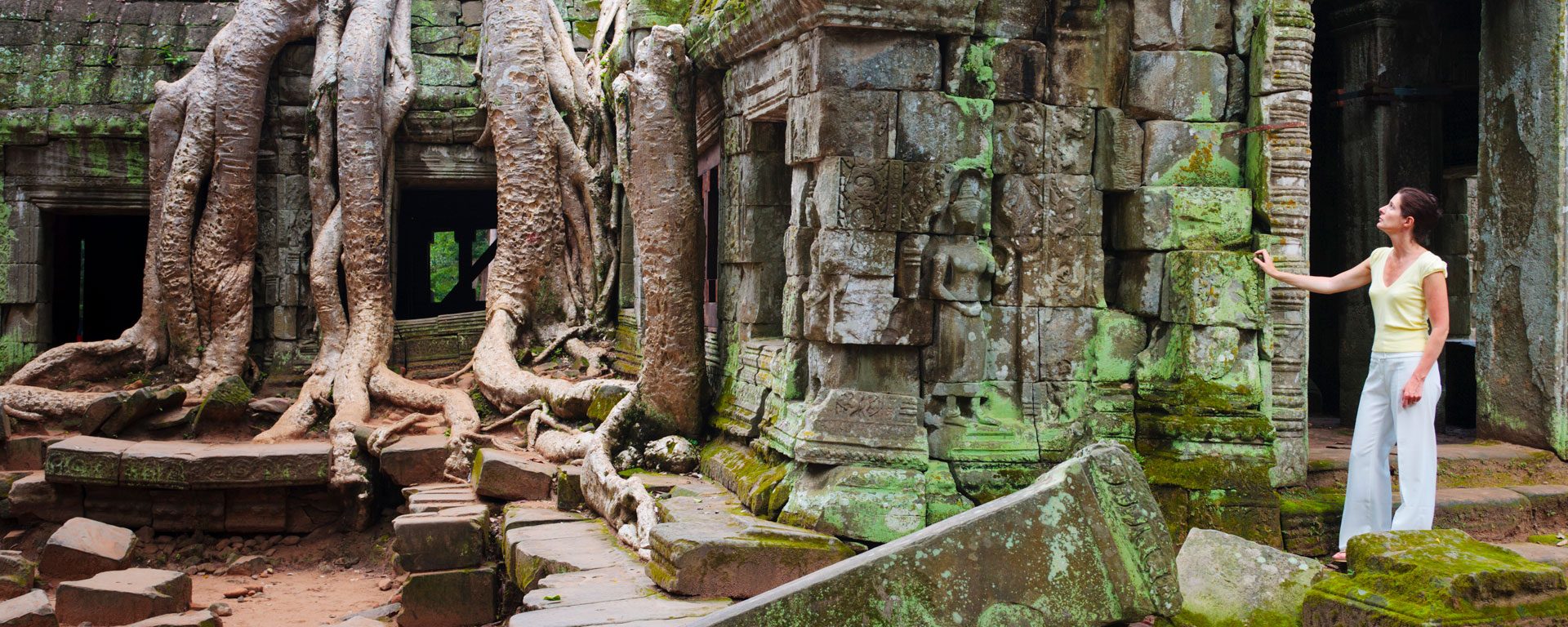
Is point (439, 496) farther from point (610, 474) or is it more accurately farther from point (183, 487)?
point (183, 487)

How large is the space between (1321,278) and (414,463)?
5.68 metres

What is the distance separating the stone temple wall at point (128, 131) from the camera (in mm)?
10586

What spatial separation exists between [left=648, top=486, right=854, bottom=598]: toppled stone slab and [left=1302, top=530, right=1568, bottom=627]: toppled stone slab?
1.88 m

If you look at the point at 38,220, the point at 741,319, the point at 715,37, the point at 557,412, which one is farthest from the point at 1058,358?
the point at 38,220

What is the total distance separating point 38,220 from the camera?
35.3 ft

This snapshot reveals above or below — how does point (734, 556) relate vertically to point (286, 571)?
above

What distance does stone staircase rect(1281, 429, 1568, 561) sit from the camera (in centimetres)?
589

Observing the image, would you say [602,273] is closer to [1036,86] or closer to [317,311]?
[317,311]

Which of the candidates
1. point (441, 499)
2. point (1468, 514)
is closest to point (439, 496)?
point (441, 499)

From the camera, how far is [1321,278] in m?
5.36

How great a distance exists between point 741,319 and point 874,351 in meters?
1.50

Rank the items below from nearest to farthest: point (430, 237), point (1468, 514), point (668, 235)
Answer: point (1468, 514) → point (668, 235) → point (430, 237)

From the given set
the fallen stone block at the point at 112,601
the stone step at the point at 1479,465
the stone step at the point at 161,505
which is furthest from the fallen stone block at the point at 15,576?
the stone step at the point at 1479,465

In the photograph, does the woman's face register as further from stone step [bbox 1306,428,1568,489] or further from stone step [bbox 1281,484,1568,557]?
stone step [bbox 1306,428,1568,489]
